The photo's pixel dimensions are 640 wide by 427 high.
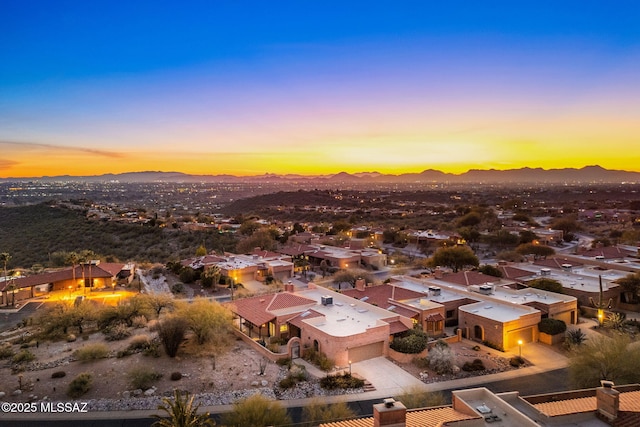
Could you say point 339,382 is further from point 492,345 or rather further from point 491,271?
point 491,271

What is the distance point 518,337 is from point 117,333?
24063 millimetres

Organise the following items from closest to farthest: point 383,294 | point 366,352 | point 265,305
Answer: point 366,352 < point 265,305 < point 383,294

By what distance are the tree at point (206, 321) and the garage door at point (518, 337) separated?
1651 cm

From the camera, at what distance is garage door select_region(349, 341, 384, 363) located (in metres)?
23.7

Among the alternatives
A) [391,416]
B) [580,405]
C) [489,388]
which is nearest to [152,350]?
[391,416]

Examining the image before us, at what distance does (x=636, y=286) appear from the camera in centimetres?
3375

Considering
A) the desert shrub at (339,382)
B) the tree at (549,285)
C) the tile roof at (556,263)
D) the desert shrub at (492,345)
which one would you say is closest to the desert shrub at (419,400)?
the desert shrub at (339,382)

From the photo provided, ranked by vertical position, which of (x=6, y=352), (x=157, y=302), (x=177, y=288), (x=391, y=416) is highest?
(x=391, y=416)

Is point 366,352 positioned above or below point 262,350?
above

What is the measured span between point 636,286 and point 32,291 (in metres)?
50.2

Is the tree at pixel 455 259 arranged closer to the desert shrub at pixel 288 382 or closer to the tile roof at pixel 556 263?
the tile roof at pixel 556 263

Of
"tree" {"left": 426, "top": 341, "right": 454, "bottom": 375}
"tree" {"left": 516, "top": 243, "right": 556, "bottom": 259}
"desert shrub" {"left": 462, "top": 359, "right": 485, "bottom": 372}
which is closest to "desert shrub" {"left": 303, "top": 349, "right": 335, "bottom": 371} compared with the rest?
"tree" {"left": 426, "top": 341, "right": 454, "bottom": 375}

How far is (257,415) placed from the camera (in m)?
15.7

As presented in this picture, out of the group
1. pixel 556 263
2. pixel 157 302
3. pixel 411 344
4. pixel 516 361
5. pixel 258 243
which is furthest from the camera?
pixel 258 243
